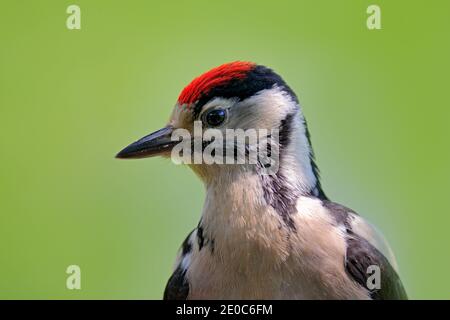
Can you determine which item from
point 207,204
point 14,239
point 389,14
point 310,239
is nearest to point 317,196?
point 310,239

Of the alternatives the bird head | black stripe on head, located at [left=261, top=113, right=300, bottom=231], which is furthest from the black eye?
black stripe on head, located at [left=261, top=113, right=300, bottom=231]

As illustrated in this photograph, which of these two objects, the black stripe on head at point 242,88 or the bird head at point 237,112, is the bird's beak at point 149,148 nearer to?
the bird head at point 237,112

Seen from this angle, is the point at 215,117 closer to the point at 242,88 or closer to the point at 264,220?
the point at 242,88

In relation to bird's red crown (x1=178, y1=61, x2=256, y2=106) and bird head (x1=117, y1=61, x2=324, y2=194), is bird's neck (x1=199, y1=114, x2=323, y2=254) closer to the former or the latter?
bird head (x1=117, y1=61, x2=324, y2=194)

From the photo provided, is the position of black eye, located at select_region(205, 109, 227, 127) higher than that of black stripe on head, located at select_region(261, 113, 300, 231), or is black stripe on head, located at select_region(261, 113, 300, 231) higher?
black eye, located at select_region(205, 109, 227, 127)

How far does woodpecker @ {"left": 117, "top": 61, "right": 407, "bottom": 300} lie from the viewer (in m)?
3.23

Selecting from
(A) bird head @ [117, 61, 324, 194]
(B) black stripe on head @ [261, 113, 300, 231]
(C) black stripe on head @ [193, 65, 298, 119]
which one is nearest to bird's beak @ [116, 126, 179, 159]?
(A) bird head @ [117, 61, 324, 194]

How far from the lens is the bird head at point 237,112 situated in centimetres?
338

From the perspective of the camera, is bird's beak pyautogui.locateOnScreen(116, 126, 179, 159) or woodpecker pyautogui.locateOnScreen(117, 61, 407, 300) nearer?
woodpecker pyautogui.locateOnScreen(117, 61, 407, 300)

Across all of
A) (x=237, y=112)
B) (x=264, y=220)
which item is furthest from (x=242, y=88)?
(x=264, y=220)

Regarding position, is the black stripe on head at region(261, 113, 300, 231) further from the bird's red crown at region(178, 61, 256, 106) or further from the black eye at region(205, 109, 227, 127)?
the bird's red crown at region(178, 61, 256, 106)

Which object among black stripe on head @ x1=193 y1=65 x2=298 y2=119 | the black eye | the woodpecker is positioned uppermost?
black stripe on head @ x1=193 y1=65 x2=298 y2=119
